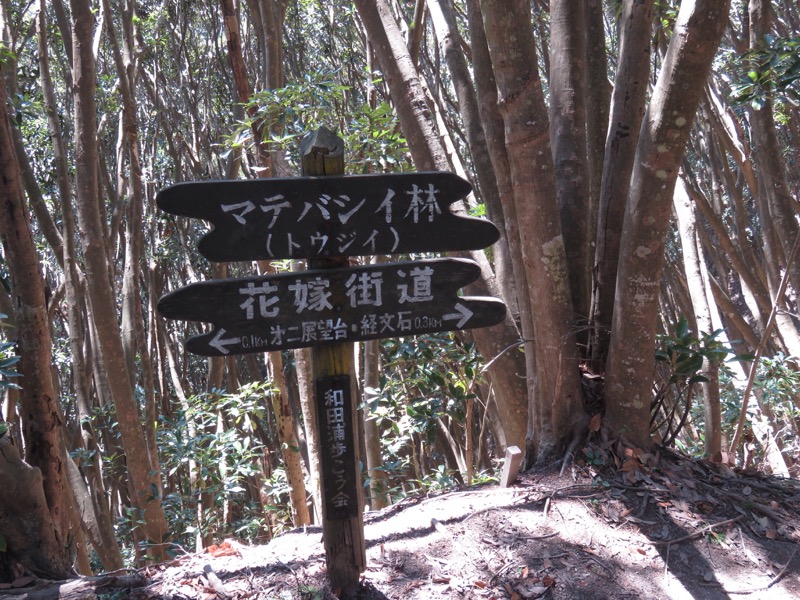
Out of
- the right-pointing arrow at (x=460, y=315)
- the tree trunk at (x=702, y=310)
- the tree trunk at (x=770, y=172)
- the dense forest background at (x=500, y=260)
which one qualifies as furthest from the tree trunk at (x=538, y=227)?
the tree trunk at (x=770, y=172)

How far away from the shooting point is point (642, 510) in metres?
3.37

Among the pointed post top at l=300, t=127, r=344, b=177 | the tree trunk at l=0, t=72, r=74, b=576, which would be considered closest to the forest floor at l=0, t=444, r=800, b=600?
the tree trunk at l=0, t=72, r=74, b=576

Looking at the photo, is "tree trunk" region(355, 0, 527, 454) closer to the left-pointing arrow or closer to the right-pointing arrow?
the right-pointing arrow

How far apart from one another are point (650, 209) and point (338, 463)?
1840 mm

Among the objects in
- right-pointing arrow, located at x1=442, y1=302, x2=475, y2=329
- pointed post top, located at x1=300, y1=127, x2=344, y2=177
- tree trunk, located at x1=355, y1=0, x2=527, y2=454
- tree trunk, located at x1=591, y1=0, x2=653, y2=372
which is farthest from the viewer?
tree trunk, located at x1=355, y1=0, x2=527, y2=454

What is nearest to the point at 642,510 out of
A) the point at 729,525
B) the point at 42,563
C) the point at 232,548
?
the point at 729,525

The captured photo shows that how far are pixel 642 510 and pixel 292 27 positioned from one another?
12.0 metres

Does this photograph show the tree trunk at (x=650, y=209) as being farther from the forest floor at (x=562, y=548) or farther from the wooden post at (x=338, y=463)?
the wooden post at (x=338, y=463)

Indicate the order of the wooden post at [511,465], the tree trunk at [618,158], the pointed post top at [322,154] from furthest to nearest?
the tree trunk at [618,158], the wooden post at [511,465], the pointed post top at [322,154]

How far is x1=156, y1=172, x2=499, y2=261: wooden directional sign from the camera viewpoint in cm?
256

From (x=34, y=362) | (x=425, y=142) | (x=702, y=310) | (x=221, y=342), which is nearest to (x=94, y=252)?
(x=34, y=362)

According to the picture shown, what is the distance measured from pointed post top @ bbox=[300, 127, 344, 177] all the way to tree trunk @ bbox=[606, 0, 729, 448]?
1461 mm

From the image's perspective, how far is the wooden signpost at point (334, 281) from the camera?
2.58 meters

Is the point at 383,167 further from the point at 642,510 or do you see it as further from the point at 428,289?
the point at 642,510
